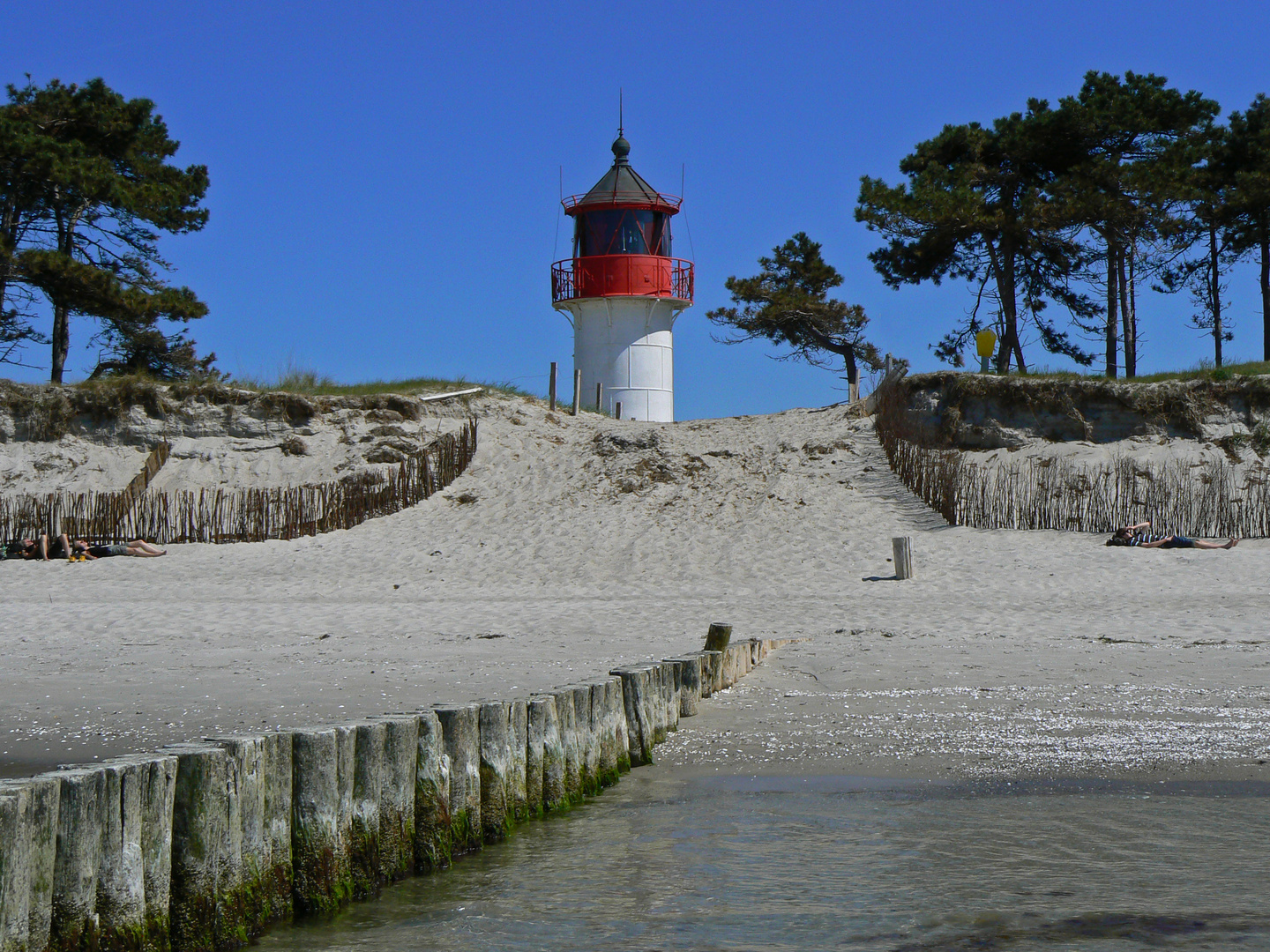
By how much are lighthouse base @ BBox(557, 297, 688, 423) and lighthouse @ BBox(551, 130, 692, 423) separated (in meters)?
0.02

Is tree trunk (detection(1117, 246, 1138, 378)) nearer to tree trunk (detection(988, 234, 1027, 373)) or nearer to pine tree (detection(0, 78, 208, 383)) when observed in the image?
tree trunk (detection(988, 234, 1027, 373))

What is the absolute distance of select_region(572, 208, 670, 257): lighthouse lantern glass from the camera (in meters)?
30.9

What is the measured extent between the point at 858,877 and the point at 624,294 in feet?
88.4

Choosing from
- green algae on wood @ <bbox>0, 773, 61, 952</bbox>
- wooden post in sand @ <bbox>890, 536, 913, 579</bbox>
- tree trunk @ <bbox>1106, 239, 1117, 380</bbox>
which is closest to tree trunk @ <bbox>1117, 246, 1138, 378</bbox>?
tree trunk @ <bbox>1106, 239, 1117, 380</bbox>

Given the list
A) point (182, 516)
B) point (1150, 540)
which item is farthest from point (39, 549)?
point (1150, 540)

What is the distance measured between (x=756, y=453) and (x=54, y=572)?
39.9ft

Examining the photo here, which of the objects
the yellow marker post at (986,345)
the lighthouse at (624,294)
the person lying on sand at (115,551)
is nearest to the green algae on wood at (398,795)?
the person lying on sand at (115,551)

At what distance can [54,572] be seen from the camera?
16.5 metres

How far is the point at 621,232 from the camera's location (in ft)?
102

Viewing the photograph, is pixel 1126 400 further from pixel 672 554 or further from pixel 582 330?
pixel 582 330

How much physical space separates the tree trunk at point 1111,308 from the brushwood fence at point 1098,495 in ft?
28.2

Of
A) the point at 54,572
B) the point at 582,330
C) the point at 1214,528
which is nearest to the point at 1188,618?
the point at 1214,528

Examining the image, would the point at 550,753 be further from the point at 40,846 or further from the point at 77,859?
the point at 40,846

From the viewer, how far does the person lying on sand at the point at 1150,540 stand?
51.9 feet
